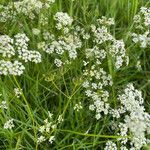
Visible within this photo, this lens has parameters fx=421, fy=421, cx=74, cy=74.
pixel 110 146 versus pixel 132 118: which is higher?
pixel 132 118

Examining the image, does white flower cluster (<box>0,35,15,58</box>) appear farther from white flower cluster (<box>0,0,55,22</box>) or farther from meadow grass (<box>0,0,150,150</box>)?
white flower cluster (<box>0,0,55,22</box>)

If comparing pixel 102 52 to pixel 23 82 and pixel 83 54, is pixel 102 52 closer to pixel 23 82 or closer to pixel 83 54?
pixel 83 54

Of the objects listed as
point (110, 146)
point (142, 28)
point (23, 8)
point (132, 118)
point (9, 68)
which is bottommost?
point (110, 146)

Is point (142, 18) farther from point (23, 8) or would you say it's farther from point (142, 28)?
point (23, 8)

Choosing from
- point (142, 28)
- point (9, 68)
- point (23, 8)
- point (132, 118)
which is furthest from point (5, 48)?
point (142, 28)

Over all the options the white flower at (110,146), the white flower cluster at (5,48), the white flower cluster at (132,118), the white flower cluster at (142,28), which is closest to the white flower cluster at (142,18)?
the white flower cluster at (142,28)

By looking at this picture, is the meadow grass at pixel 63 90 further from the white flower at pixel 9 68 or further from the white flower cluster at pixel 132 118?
the white flower at pixel 9 68

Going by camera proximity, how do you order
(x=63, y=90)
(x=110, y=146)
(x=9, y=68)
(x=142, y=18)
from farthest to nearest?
(x=142, y=18)
(x=63, y=90)
(x=110, y=146)
(x=9, y=68)
